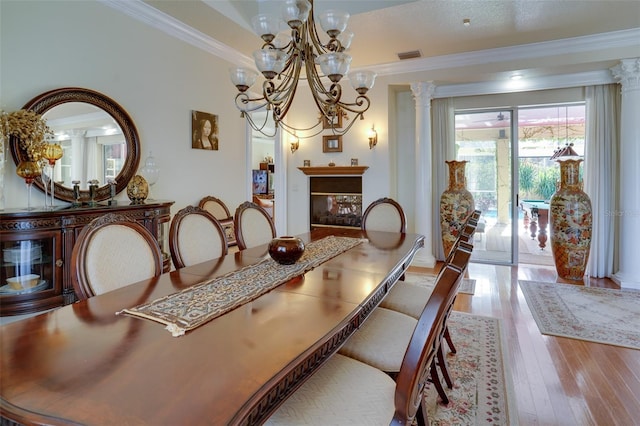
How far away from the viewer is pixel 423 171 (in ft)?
16.3

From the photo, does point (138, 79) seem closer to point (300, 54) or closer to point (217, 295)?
point (300, 54)

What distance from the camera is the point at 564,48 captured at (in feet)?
13.3

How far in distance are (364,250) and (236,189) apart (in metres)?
2.72

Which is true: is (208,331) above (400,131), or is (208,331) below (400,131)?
below

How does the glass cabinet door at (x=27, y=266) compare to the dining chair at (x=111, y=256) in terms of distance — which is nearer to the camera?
the dining chair at (x=111, y=256)

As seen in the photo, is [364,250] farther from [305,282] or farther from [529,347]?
[529,347]

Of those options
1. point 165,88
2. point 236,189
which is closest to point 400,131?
point 236,189

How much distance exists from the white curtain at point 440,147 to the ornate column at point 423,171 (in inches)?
11.4

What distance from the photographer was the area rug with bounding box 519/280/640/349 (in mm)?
2781

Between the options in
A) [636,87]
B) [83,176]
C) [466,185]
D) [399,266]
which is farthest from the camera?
[466,185]

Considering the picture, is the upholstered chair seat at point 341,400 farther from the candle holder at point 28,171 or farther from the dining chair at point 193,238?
the candle holder at point 28,171

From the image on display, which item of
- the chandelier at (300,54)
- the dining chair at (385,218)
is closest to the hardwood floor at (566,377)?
A: the dining chair at (385,218)

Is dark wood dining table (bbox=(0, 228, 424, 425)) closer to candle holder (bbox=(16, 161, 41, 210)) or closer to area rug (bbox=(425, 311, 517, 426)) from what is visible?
area rug (bbox=(425, 311, 517, 426))

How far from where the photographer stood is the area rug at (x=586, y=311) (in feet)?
9.12
